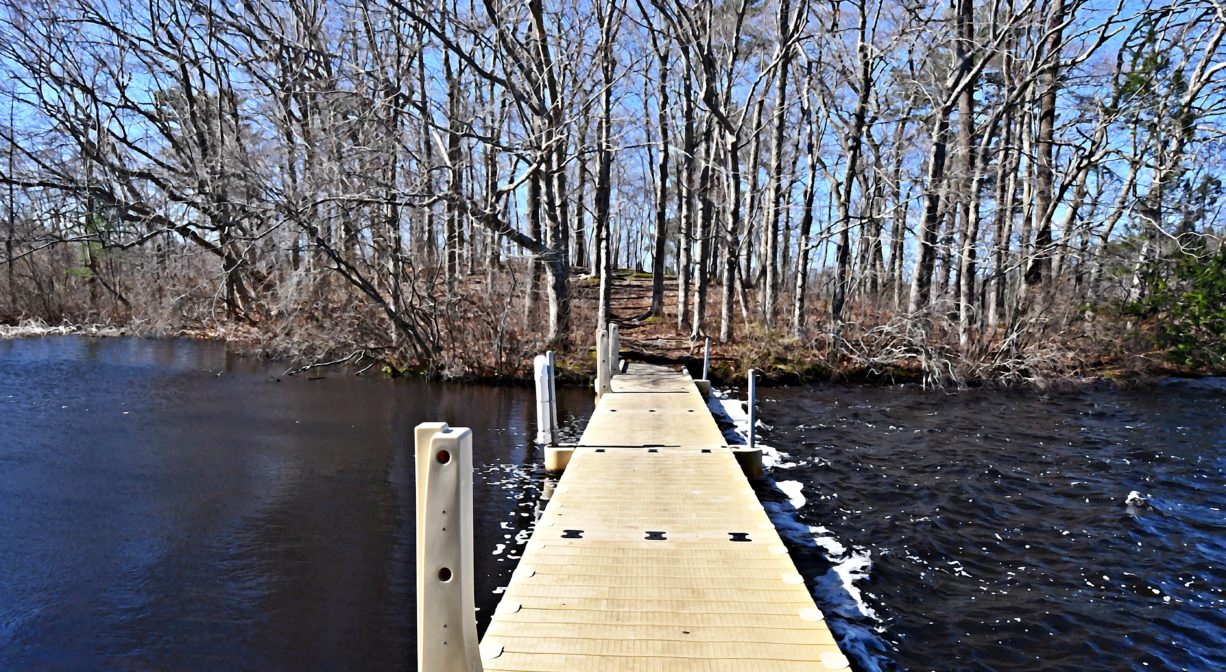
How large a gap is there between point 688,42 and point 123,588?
1684 cm

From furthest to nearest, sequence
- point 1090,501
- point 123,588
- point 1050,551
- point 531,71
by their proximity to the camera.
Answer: point 531,71, point 1090,501, point 1050,551, point 123,588

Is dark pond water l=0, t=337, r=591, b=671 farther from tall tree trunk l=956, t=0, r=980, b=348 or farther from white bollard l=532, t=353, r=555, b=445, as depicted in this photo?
tall tree trunk l=956, t=0, r=980, b=348

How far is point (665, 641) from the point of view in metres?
3.76

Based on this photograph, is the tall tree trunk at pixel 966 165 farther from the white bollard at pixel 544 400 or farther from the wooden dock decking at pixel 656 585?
the wooden dock decking at pixel 656 585

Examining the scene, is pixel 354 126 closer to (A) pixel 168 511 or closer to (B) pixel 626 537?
(A) pixel 168 511

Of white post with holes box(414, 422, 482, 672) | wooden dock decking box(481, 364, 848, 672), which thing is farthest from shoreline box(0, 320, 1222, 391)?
white post with holes box(414, 422, 482, 672)

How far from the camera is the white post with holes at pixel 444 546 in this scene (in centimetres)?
269

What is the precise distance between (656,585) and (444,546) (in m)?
2.13

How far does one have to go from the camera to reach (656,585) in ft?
14.7

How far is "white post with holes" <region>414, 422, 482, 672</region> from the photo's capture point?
2.69 m

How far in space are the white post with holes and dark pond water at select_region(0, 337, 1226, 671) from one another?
2.34m

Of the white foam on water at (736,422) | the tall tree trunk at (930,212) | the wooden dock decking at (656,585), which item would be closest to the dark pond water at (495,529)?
the white foam on water at (736,422)

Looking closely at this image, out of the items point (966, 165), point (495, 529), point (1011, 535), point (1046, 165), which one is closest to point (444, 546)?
point (495, 529)

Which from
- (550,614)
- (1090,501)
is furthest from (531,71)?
(550,614)
